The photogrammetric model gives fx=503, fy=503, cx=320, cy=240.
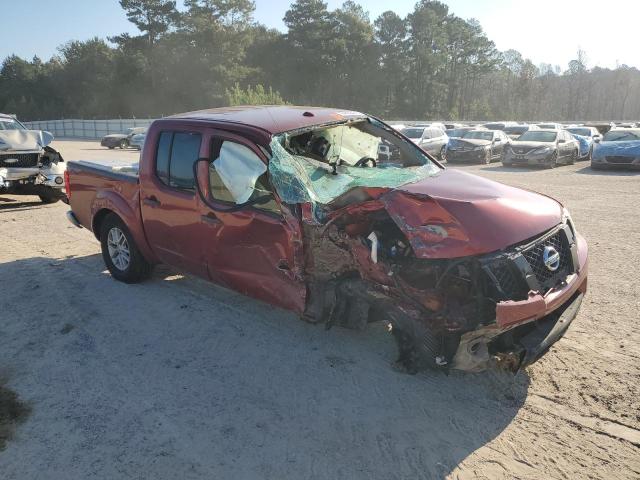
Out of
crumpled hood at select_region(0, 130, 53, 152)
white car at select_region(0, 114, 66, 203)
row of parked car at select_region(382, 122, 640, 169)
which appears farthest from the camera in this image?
row of parked car at select_region(382, 122, 640, 169)

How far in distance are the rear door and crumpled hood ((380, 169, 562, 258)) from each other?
1.95m

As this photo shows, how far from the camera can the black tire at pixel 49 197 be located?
10824mm

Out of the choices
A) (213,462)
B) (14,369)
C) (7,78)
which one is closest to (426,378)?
(213,462)

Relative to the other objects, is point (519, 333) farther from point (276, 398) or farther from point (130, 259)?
point (130, 259)

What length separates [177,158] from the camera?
476 centimetres

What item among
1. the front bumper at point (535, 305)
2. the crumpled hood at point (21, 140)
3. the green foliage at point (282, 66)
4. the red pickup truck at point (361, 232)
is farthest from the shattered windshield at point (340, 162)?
the green foliage at point (282, 66)

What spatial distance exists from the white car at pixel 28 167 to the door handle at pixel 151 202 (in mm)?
6744

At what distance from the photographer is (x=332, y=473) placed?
2.79 m

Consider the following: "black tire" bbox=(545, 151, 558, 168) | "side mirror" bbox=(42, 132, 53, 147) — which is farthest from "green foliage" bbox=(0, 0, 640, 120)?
"side mirror" bbox=(42, 132, 53, 147)

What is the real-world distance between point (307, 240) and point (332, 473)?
5.26ft

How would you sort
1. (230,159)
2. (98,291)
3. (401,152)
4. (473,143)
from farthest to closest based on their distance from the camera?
(473,143) → (98,291) → (401,152) → (230,159)

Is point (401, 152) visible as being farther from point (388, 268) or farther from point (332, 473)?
point (332, 473)

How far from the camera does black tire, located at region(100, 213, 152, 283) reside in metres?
5.54

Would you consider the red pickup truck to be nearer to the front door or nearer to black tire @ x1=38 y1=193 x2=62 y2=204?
the front door
